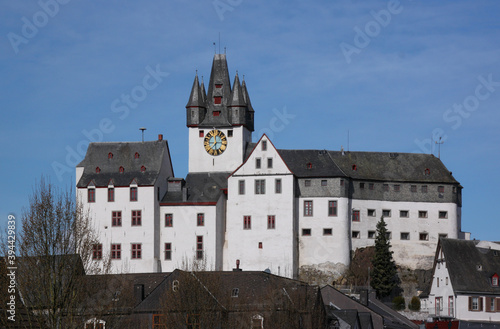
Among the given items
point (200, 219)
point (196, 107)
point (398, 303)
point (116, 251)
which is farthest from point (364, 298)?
point (196, 107)

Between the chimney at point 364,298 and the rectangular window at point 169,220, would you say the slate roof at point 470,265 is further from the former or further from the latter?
the rectangular window at point 169,220

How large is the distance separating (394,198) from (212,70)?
21042 mm

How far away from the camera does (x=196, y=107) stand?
334 feet

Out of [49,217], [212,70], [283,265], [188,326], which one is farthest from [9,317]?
[212,70]

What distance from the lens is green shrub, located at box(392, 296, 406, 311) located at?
3485 inches

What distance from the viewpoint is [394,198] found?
97812 millimetres

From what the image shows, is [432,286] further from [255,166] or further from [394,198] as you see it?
[255,166]

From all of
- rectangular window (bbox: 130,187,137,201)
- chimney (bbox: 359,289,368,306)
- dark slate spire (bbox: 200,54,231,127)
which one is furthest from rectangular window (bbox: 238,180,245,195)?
chimney (bbox: 359,289,368,306)

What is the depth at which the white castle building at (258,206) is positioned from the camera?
94062mm

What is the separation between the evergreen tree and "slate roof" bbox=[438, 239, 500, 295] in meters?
6.01

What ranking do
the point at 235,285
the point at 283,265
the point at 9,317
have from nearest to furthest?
1. the point at 9,317
2. the point at 235,285
3. the point at 283,265

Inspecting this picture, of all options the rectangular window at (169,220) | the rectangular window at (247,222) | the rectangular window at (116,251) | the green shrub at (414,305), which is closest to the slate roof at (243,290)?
the green shrub at (414,305)

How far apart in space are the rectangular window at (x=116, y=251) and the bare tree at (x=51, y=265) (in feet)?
121

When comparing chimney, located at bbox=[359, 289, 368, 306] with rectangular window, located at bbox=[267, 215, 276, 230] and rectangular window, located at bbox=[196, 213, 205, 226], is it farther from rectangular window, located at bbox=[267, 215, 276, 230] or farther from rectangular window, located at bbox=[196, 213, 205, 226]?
rectangular window, located at bbox=[196, 213, 205, 226]
